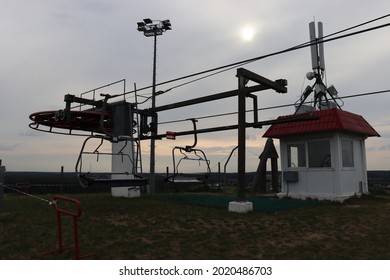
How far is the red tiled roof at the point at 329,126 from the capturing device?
11.9 metres

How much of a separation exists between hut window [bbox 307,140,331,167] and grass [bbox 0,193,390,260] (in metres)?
2.75

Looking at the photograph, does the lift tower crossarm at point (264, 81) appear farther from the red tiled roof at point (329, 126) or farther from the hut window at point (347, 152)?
the hut window at point (347, 152)

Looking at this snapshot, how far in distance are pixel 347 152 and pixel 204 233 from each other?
8321 millimetres

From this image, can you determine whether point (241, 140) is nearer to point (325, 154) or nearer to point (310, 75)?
point (325, 154)

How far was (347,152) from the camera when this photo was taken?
503 inches

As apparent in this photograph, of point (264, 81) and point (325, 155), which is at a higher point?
point (264, 81)

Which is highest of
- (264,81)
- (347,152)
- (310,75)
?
(310,75)

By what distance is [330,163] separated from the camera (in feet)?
40.4

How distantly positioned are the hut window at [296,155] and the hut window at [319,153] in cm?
35

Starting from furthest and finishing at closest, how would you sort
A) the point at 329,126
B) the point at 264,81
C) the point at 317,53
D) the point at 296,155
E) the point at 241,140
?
the point at 317,53, the point at 296,155, the point at 329,126, the point at 264,81, the point at 241,140

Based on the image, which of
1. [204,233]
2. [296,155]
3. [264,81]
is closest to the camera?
[204,233]

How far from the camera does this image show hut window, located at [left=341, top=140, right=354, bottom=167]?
41.1ft

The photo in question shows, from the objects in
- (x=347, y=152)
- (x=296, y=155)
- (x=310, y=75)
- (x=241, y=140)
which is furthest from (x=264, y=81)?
(x=310, y=75)

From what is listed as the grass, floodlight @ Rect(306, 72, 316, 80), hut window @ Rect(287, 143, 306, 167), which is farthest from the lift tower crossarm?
floodlight @ Rect(306, 72, 316, 80)
